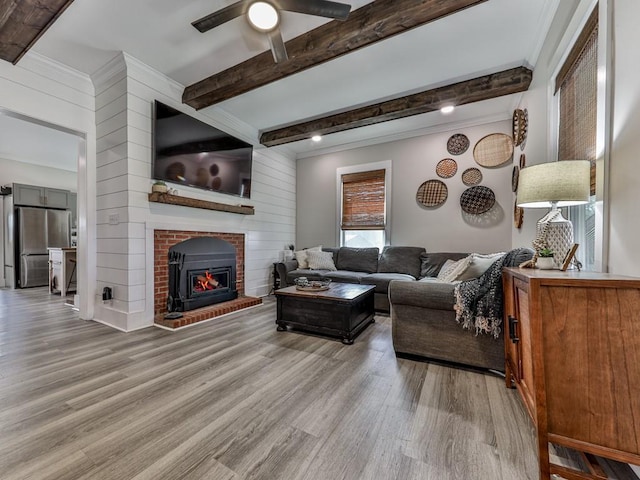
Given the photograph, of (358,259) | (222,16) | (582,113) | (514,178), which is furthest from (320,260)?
(582,113)

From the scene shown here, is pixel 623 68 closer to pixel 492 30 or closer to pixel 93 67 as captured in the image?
pixel 492 30

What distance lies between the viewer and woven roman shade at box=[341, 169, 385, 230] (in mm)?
4902

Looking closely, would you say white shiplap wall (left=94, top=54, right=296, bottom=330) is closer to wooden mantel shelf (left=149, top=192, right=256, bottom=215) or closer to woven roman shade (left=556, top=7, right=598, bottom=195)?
wooden mantel shelf (left=149, top=192, right=256, bottom=215)

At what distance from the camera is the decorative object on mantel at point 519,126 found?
317 cm

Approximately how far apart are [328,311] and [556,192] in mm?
1970

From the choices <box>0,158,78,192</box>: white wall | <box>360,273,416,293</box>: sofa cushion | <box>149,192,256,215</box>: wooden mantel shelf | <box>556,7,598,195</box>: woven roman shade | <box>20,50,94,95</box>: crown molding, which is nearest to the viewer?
<box>556,7,598,195</box>: woven roman shade

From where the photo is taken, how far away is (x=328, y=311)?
267 cm

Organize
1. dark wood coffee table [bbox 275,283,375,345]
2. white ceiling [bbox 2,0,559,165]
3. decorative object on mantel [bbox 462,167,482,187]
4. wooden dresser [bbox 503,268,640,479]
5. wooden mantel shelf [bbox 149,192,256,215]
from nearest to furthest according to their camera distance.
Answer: wooden dresser [bbox 503,268,640,479]
white ceiling [bbox 2,0,559,165]
dark wood coffee table [bbox 275,283,375,345]
wooden mantel shelf [bbox 149,192,256,215]
decorative object on mantel [bbox 462,167,482,187]

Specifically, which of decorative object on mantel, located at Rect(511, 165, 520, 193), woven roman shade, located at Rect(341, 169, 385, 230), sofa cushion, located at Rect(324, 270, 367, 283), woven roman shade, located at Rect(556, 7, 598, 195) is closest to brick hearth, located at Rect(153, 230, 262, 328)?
sofa cushion, located at Rect(324, 270, 367, 283)

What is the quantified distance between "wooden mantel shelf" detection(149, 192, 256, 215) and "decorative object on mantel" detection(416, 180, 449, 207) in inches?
112

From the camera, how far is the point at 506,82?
9.77 feet

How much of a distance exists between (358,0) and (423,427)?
9.89ft

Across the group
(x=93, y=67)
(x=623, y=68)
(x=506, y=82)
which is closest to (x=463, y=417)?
(x=623, y=68)

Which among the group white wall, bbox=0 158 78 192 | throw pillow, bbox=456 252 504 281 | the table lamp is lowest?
throw pillow, bbox=456 252 504 281
